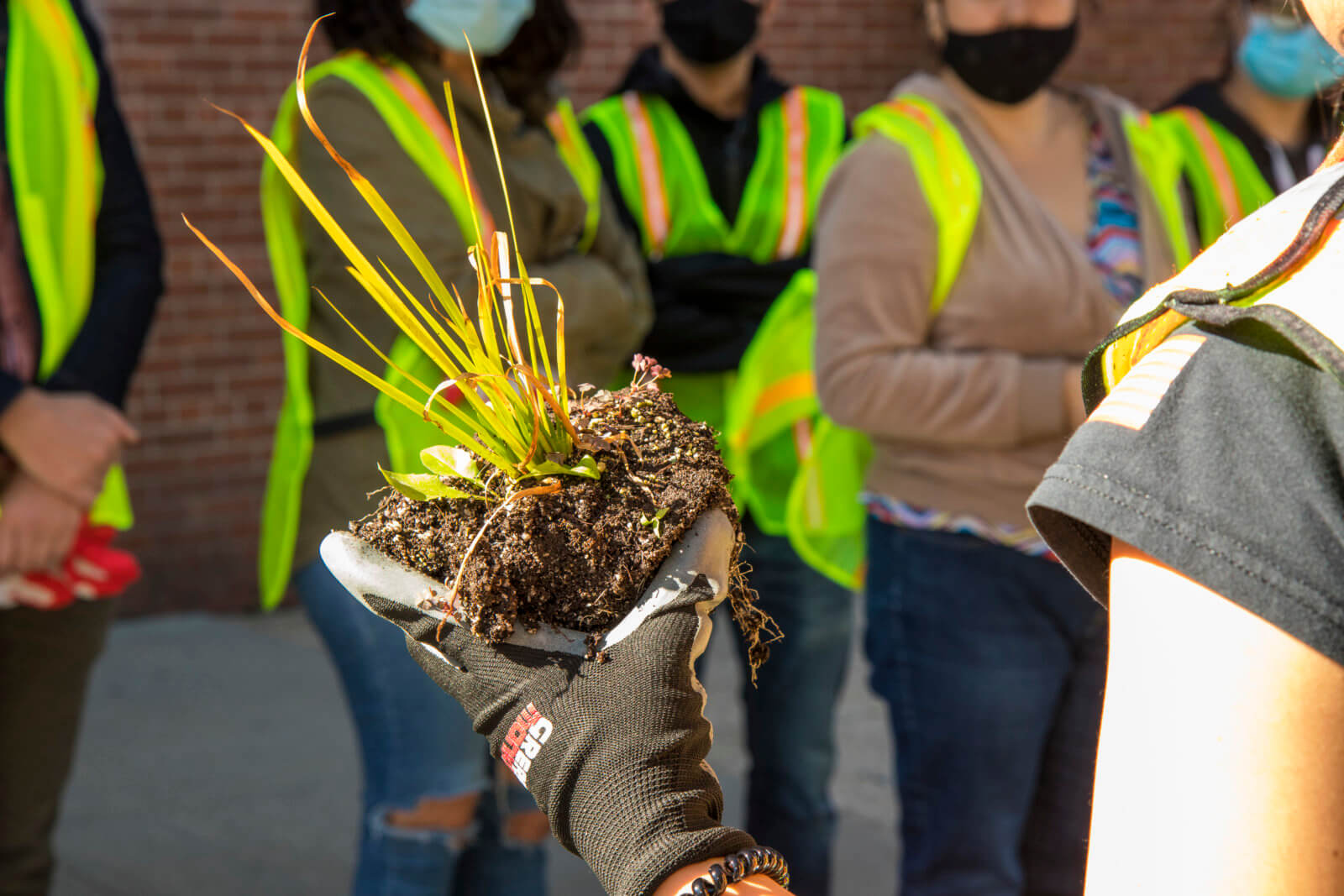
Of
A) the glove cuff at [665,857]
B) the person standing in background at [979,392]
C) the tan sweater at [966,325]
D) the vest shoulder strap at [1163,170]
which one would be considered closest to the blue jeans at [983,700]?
the person standing in background at [979,392]

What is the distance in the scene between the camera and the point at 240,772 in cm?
435

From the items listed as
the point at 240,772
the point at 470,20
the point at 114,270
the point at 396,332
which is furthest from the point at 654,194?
the point at 240,772

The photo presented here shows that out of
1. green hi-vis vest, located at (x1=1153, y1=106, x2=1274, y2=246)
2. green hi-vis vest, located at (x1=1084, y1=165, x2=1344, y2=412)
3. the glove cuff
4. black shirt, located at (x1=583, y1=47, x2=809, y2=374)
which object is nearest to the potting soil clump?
the glove cuff

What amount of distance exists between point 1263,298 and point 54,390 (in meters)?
2.25

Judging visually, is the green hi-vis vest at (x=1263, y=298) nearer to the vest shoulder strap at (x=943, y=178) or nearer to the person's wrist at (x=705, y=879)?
the person's wrist at (x=705, y=879)

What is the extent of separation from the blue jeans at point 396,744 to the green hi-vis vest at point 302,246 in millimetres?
110

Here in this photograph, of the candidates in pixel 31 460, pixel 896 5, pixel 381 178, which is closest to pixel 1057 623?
pixel 381 178

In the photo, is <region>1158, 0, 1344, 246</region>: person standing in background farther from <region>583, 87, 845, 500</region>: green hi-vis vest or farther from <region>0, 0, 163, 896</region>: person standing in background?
<region>0, 0, 163, 896</region>: person standing in background

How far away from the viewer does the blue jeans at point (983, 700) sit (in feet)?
7.89

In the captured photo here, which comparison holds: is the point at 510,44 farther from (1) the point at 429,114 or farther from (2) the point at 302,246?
(2) the point at 302,246

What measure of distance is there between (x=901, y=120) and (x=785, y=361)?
612 millimetres

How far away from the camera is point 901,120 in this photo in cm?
249

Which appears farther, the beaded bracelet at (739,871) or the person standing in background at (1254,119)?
the person standing in background at (1254,119)

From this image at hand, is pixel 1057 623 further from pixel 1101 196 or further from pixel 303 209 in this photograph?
pixel 303 209
